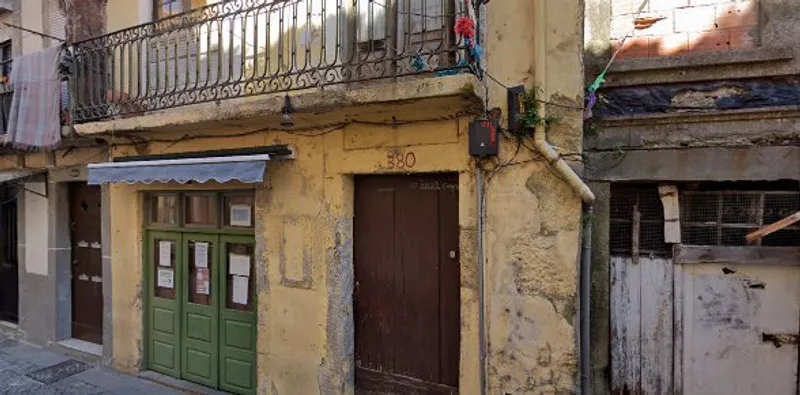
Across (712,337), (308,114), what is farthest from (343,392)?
(712,337)

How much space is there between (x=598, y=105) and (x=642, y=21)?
0.79 metres

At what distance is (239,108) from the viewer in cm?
500

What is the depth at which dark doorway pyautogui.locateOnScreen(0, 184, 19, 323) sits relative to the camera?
8805 millimetres

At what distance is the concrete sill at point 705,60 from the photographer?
3.70m

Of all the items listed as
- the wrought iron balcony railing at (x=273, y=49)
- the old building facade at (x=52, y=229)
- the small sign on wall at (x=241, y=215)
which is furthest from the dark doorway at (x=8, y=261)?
the small sign on wall at (x=241, y=215)

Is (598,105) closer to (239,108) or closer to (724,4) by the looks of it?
(724,4)

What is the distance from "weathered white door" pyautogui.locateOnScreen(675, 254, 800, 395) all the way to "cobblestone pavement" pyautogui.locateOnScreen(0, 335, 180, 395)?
573 cm

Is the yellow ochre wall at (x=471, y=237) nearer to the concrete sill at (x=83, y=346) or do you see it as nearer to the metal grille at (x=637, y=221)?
the metal grille at (x=637, y=221)

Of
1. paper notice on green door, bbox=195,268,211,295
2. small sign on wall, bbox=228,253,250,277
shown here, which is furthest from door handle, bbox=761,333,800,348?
paper notice on green door, bbox=195,268,211,295

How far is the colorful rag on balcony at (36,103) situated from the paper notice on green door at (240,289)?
11.1 ft

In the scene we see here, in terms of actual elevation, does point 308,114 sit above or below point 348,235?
above

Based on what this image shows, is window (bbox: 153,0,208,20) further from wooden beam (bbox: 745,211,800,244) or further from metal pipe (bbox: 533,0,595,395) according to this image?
wooden beam (bbox: 745,211,800,244)

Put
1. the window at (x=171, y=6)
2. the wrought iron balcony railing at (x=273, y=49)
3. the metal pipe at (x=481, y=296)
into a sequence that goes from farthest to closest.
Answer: the window at (x=171, y=6)
the wrought iron balcony railing at (x=273, y=49)
the metal pipe at (x=481, y=296)

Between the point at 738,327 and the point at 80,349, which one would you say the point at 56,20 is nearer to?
the point at 80,349
